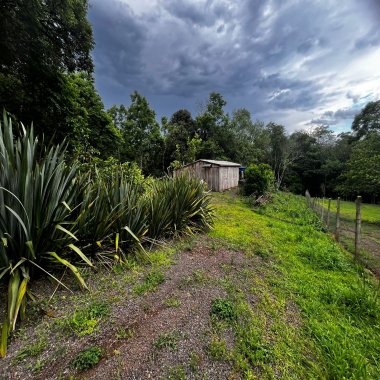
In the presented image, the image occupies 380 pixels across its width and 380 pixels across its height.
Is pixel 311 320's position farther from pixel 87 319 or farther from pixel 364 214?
pixel 364 214

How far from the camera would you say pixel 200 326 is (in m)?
1.86

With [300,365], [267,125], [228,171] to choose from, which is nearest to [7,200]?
[300,365]

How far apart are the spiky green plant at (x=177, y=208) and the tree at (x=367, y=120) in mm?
30482

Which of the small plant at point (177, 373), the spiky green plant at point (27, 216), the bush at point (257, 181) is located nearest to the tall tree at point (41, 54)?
the spiky green plant at point (27, 216)

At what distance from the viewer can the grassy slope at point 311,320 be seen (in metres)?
1.58

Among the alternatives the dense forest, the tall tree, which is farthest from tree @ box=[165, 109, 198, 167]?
the tall tree

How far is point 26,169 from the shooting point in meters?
1.86

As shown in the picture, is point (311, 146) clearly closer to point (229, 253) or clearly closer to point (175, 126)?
point (175, 126)

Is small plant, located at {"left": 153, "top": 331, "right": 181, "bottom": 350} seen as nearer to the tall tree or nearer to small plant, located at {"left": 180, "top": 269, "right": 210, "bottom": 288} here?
small plant, located at {"left": 180, "top": 269, "right": 210, "bottom": 288}

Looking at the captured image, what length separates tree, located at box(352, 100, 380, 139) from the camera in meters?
24.9

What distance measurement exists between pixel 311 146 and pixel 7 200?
118ft

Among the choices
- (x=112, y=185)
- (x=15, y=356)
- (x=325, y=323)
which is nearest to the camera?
(x=15, y=356)

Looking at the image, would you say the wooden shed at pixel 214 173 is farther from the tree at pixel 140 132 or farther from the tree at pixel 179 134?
the tree at pixel 140 132

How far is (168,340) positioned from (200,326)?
0.35 meters
